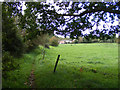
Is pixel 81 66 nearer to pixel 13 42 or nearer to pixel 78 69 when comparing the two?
pixel 78 69

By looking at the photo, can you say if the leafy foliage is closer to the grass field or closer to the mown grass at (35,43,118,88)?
the grass field

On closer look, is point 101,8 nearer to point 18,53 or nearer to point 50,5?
point 50,5

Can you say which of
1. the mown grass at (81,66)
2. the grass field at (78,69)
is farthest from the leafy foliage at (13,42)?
the mown grass at (81,66)

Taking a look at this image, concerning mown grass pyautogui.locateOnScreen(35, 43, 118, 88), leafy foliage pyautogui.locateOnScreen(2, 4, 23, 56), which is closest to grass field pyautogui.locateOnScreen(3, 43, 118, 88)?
mown grass pyautogui.locateOnScreen(35, 43, 118, 88)

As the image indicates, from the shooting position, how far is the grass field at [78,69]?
518 cm

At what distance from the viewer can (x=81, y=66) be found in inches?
258

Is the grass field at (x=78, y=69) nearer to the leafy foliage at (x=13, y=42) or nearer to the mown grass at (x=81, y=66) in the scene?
the mown grass at (x=81, y=66)

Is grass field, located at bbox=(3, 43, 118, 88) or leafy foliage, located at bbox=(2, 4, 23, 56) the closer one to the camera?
grass field, located at bbox=(3, 43, 118, 88)

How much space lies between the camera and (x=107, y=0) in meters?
5.43

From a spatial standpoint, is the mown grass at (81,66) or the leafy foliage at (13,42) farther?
the leafy foliage at (13,42)

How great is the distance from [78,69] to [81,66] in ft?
0.97

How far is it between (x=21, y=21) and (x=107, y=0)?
A: 16.3 ft

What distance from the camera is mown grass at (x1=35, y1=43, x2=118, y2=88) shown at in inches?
204

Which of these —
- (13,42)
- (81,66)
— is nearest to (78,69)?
(81,66)
